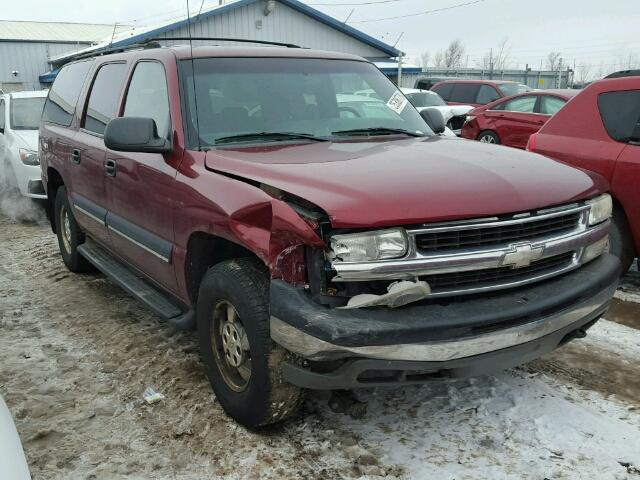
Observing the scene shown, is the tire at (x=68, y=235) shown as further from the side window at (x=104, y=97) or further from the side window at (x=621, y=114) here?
the side window at (x=621, y=114)

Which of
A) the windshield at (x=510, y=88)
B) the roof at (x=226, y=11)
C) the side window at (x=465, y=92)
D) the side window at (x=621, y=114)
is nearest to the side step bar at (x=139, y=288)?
the side window at (x=621, y=114)

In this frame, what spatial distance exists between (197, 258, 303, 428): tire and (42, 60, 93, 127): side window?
2987mm

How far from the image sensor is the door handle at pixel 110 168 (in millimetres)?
4055

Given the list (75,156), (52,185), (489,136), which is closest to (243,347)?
(75,156)

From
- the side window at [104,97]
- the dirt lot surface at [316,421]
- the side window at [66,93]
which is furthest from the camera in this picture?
the side window at [66,93]

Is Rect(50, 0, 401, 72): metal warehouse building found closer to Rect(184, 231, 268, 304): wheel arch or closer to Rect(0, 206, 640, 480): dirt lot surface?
Rect(0, 206, 640, 480): dirt lot surface

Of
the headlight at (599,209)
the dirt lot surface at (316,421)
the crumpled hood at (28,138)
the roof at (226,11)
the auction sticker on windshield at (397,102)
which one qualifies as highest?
the roof at (226,11)

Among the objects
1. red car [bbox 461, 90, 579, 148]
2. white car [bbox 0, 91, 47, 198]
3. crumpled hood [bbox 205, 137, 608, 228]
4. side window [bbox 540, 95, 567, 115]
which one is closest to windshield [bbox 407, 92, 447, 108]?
red car [bbox 461, 90, 579, 148]

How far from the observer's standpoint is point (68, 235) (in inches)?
227

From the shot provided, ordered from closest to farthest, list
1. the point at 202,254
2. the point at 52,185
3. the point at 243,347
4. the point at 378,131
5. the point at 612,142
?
the point at 243,347, the point at 202,254, the point at 378,131, the point at 612,142, the point at 52,185

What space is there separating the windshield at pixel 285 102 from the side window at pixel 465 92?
12737 mm

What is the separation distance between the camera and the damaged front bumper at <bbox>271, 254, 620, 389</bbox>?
2307 millimetres

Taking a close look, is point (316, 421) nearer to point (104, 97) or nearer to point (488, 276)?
point (488, 276)

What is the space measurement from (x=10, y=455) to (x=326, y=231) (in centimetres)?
130
